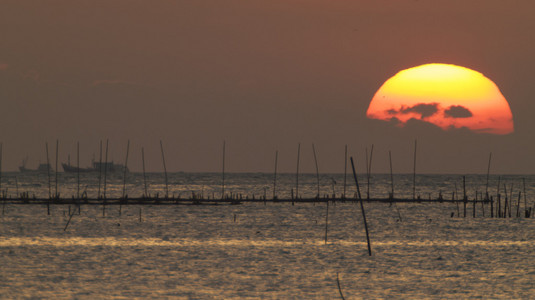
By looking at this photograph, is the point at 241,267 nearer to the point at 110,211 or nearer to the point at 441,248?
the point at 441,248

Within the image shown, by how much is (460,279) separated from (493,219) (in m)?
30.9

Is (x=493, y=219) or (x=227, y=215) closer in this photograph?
(x=493, y=219)

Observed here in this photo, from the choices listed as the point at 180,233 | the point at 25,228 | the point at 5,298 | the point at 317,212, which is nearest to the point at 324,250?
the point at 180,233

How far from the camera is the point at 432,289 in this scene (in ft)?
67.3

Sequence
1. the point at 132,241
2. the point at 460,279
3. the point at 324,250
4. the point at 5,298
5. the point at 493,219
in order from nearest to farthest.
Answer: the point at 5,298 < the point at 460,279 < the point at 324,250 < the point at 132,241 < the point at 493,219

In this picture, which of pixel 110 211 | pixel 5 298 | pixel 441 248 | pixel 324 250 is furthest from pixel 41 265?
pixel 110 211

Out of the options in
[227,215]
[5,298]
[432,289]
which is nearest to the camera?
[5,298]

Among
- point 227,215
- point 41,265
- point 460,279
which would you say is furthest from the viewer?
point 227,215

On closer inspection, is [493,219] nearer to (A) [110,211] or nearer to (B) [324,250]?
(B) [324,250]

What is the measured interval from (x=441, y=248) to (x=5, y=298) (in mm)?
20582

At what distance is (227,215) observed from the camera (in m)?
56.0

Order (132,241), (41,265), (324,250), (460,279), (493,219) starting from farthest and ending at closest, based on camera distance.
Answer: (493,219) → (132,241) → (324,250) → (41,265) → (460,279)

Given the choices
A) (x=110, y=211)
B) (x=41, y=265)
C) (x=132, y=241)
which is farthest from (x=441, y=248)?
(x=110, y=211)

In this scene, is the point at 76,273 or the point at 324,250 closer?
the point at 76,273
